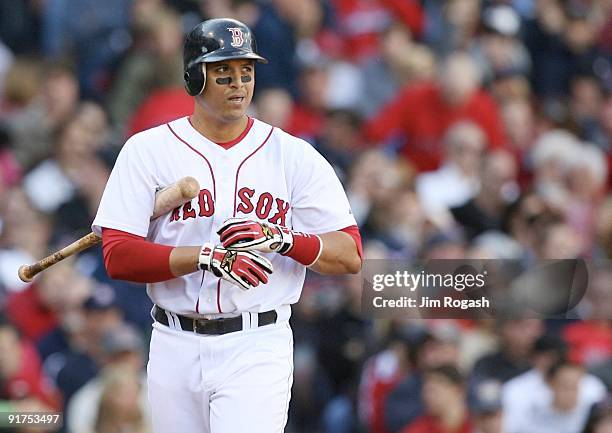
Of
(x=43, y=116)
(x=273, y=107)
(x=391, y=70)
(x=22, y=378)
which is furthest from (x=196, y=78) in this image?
(x=391, y=70)

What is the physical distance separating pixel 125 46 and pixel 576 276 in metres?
2.99

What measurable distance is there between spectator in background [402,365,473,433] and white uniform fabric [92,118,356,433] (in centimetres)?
202

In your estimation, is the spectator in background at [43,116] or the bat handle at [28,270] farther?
the spectator in background at [43,116]

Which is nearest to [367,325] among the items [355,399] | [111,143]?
[355,399]

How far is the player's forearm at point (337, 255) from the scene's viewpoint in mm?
3461

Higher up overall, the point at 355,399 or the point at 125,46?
the point at 125,46

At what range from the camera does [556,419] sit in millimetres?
5629

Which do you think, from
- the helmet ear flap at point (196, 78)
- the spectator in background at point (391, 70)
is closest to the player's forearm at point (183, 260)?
the helmet ear flap at point (196, 78)

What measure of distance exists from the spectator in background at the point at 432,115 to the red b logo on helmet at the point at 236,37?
3.61m

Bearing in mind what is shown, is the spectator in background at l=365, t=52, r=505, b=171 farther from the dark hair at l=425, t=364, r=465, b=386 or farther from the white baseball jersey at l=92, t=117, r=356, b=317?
the white baseball jersey at l=92, t=117, r=356, b=317

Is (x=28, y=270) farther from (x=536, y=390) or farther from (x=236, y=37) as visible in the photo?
(x=536, y=390)

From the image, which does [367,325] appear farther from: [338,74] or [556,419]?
[338,74]

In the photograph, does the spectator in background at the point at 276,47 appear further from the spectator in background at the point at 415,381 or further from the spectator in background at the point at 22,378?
the spectator in background at the point at 22,378

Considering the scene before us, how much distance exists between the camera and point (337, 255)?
3486mm
